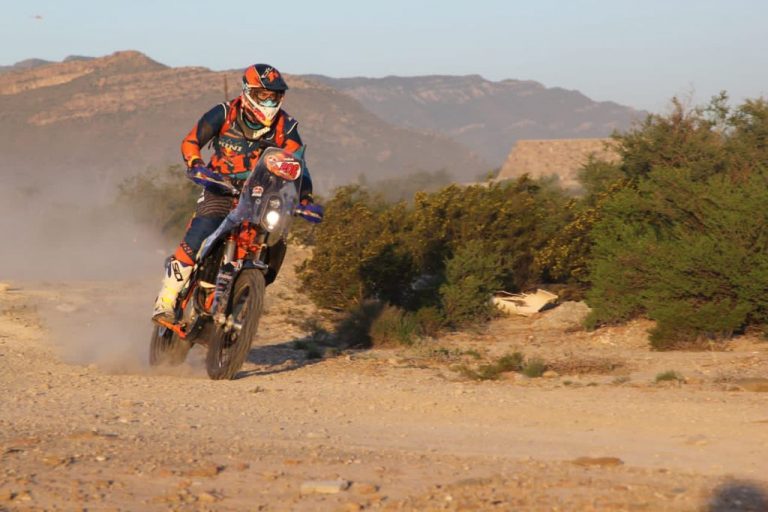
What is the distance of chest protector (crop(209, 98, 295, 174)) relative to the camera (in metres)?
9.98

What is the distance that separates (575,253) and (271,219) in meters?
8.35

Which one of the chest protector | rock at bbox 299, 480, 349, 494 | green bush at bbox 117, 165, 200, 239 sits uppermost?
the chest protector

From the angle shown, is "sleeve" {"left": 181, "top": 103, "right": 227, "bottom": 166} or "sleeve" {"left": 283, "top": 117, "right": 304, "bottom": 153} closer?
"sleeve" {"left": 181, "top": 103, "right": 227, "bottom": 166}

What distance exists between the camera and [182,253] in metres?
9.92

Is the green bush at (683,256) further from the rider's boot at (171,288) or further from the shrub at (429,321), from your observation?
the rider's boot at (171,288)

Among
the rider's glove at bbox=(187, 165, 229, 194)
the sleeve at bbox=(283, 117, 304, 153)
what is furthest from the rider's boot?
the sleeve at bbox=(283, 117, 304, 153)

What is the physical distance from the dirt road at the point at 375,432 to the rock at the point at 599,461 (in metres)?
0.02

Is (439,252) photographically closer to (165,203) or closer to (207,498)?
(207,498)

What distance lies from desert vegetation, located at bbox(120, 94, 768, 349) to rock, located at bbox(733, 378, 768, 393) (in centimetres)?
308

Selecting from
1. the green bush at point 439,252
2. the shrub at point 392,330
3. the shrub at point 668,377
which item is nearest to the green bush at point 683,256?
the green bush at point 439,252

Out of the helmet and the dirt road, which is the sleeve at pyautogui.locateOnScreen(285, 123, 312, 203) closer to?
the helmet

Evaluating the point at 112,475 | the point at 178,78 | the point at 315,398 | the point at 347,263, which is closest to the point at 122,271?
the point at 347,263

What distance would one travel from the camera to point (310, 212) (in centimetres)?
959

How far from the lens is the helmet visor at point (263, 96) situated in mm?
9828
